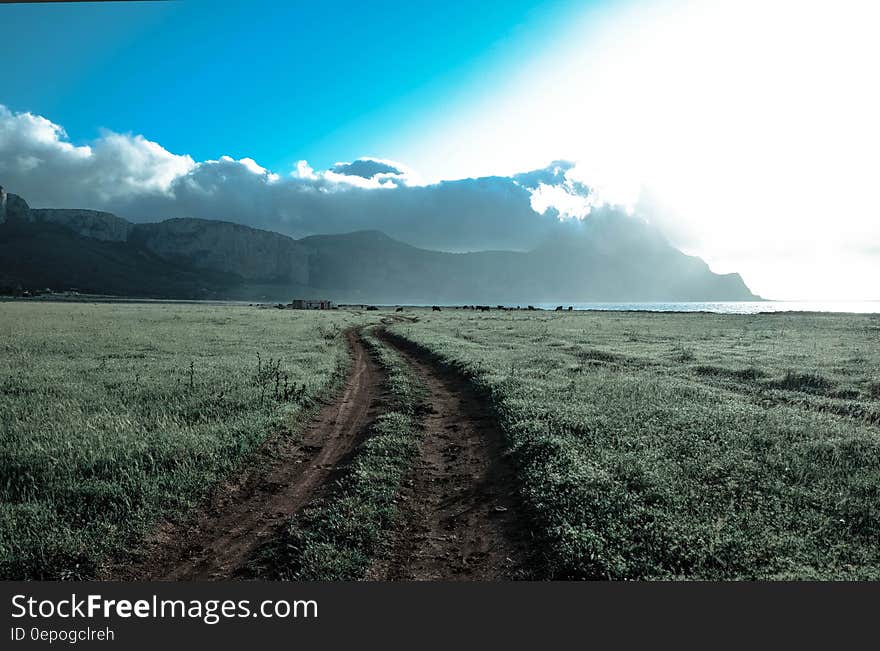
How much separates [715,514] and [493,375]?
12617mm

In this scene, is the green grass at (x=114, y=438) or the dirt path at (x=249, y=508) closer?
the dirt path at (x=249, y=508)

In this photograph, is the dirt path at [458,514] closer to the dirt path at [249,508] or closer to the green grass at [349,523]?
the green grass at [349,523]

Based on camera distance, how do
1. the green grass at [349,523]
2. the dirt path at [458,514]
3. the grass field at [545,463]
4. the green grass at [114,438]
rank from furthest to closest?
the green grass at [114,438]
the grass field at [545,463]
the dirt path at [458,514]
the green grass at [349,523]

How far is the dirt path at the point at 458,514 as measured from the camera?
6.75 metres

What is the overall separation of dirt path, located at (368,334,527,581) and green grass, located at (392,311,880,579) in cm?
52

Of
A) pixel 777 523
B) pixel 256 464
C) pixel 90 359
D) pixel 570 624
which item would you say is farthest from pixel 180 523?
pixel 90 359

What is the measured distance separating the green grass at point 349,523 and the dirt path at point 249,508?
48 centimetres

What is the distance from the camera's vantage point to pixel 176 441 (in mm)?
11164

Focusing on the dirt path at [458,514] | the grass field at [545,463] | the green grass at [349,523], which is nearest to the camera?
the green grass at [349,523]

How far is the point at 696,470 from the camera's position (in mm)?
9891

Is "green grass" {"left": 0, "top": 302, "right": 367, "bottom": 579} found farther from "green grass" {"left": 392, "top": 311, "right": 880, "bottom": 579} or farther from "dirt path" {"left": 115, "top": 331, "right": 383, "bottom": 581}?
"green grass" {"left": 392, "top": 311, "right": 880, "bottom": 579}

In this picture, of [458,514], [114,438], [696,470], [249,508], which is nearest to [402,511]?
[458,514]

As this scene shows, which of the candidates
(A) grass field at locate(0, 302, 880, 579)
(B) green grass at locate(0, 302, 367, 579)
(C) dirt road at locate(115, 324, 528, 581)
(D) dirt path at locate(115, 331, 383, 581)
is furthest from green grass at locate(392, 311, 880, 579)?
(B) green grass at locate(0, 302, 367, 579)

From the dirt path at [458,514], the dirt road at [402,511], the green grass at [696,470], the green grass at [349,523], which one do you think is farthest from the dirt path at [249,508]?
the green grass at [696,470]
